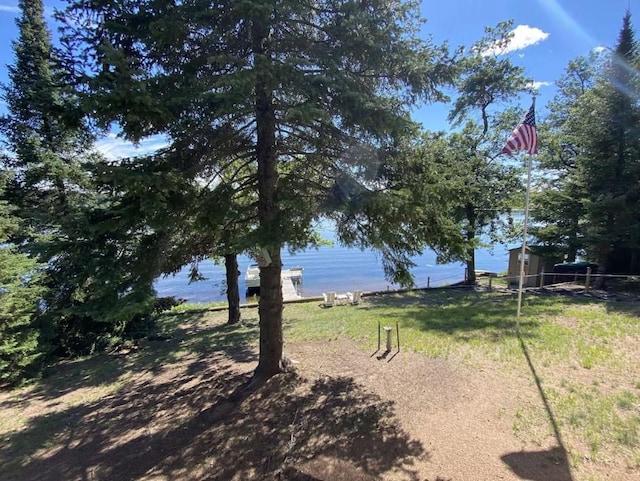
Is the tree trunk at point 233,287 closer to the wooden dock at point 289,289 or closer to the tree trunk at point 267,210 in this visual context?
the tree trunk at point 267,210

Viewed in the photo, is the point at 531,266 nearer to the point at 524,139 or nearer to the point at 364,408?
the point at 524,139

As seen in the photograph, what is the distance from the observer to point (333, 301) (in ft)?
53.1

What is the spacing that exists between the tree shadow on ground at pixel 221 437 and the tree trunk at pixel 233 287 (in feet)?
18.5

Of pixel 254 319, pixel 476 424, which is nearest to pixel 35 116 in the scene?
pixel 254 319

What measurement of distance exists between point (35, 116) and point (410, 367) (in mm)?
14626

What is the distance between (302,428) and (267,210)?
3324 millimetres

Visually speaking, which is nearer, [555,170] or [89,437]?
[89,437]

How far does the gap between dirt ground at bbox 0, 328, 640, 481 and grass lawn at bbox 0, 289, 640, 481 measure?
0.02m

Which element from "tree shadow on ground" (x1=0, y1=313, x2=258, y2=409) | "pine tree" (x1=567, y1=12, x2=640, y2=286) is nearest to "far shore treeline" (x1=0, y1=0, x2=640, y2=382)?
"tree shadow on ground" (x1=0, y1=313, x2=258, y2=409)

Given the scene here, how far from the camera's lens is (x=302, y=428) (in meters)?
5.07

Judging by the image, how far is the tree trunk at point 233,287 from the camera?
12209 mm

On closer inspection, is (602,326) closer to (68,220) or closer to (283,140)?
(283,140)

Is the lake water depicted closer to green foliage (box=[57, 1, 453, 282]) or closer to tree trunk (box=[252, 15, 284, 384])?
tree trunk (box=[252, 15, 284, 384])

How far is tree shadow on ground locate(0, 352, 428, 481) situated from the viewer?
14.2 feet
